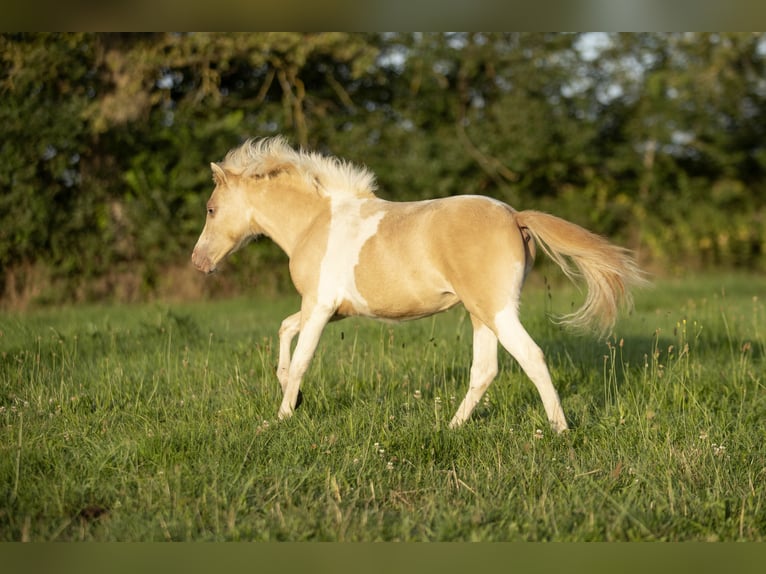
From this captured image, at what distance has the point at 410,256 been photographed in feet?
17.0

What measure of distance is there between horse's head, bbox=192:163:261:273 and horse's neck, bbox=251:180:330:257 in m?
0.11

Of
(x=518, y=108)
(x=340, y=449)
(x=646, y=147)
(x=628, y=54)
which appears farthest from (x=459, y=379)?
(x=628, y=54)

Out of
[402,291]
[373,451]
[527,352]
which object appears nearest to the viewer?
[373,451]

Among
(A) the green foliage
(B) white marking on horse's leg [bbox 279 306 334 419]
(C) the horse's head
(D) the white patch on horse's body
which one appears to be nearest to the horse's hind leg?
(B) white marking on horse's leg [bbox 279 306 334 419]

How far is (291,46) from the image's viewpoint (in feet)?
45.2

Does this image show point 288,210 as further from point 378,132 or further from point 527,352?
point 378,132

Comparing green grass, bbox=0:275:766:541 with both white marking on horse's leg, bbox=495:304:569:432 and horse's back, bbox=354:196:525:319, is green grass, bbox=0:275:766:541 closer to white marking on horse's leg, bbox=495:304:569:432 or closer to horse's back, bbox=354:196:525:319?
white marking on horse's leg, bbox=495:304:569:432

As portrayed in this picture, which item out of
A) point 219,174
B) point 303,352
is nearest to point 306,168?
point 219,174

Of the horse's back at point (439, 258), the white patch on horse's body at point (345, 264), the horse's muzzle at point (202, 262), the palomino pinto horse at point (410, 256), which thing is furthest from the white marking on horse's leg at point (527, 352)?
the horse's muzzle at point (202, 262)

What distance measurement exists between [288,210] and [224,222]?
55 cm

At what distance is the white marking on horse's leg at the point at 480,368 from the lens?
5328 millimetres

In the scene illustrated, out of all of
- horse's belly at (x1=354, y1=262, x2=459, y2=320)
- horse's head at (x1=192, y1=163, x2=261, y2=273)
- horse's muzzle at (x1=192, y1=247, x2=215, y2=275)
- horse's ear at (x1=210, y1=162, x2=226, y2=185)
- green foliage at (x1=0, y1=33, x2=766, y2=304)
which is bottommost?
horse's belly at (x1=354, y1=262, x2=459, y2=320)

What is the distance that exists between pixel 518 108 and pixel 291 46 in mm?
4656

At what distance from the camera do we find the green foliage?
1287 cm
